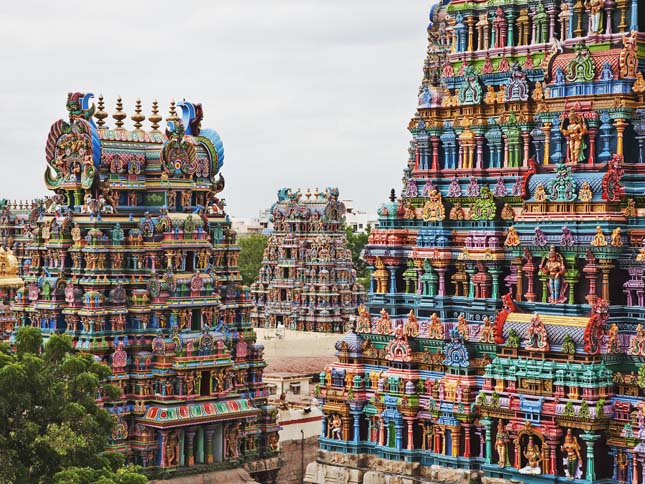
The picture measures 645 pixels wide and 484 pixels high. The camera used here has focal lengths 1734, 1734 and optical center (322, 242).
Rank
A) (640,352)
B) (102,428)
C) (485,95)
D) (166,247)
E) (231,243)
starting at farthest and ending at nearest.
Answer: (231,243)
(166,247)
(485,95)
(102,428)
(640,352)

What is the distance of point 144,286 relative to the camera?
4012 cm

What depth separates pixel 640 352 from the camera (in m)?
30.9

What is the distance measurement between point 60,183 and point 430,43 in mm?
19019

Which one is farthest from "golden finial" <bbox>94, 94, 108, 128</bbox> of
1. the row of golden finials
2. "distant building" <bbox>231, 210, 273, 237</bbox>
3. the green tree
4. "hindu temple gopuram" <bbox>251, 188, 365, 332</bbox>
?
"distant building" <bbox>231, 210, 273, 237</bbox>

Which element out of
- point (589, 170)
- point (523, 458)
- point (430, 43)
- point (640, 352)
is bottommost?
point (523, 458)

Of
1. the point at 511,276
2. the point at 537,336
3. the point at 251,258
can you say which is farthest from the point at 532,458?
the point at 251,258

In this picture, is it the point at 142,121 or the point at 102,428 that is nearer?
the point at 102,428

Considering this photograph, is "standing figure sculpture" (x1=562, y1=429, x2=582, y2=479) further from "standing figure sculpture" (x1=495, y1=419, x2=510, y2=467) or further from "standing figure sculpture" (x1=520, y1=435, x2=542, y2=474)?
"standing figure sculpture" (x1=495, y1=419, x2=510, y2=467)

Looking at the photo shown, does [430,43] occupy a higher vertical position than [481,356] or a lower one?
higher

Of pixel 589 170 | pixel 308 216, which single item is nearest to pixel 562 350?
pixel 589 170

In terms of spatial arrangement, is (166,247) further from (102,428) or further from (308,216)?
(308,216)

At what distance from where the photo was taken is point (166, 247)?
40.1 metres

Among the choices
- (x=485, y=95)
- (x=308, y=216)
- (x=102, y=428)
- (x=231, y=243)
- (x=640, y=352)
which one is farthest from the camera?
(x=308, y=216)

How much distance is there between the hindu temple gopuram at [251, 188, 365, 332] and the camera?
2869 inches
